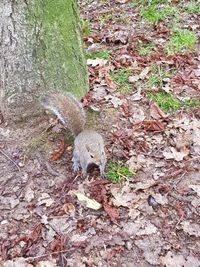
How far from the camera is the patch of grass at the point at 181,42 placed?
4.28 m

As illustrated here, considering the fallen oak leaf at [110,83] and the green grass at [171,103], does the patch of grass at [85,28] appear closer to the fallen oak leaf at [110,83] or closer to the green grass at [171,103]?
the fallen oak leaf at [110,83]

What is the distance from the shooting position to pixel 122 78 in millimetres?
3885

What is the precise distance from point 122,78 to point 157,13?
4.89 feet

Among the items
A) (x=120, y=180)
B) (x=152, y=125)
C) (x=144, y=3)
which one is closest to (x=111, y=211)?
(x=120, y=180)

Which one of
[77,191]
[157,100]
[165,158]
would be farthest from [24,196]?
[157,100]

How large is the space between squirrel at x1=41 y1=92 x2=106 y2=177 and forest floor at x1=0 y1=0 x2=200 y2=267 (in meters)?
0.12

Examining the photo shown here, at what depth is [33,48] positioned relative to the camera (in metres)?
2.99

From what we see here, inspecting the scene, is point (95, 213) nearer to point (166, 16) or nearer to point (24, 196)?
point (24, 196)

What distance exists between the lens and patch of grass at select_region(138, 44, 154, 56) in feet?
14.0

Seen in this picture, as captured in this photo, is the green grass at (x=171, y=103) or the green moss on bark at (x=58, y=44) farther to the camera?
the green grass at (x=171, y=103)

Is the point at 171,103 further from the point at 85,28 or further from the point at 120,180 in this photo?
the point at 85,28

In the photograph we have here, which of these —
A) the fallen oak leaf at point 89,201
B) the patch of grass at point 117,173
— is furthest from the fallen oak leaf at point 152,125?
the fallen oak leaf at point 89,201

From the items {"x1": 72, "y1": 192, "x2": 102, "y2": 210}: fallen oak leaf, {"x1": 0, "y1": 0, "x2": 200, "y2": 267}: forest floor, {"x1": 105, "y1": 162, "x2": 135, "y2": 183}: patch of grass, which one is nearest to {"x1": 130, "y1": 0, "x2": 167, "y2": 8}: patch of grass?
{"x1": 0, "y1": 0, "x2": 200, "y2": 267}: forest floor

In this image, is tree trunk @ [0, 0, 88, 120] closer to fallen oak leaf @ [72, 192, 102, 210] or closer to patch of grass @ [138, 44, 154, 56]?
fallen oak leaf @ [72, 192, 102, 210]
